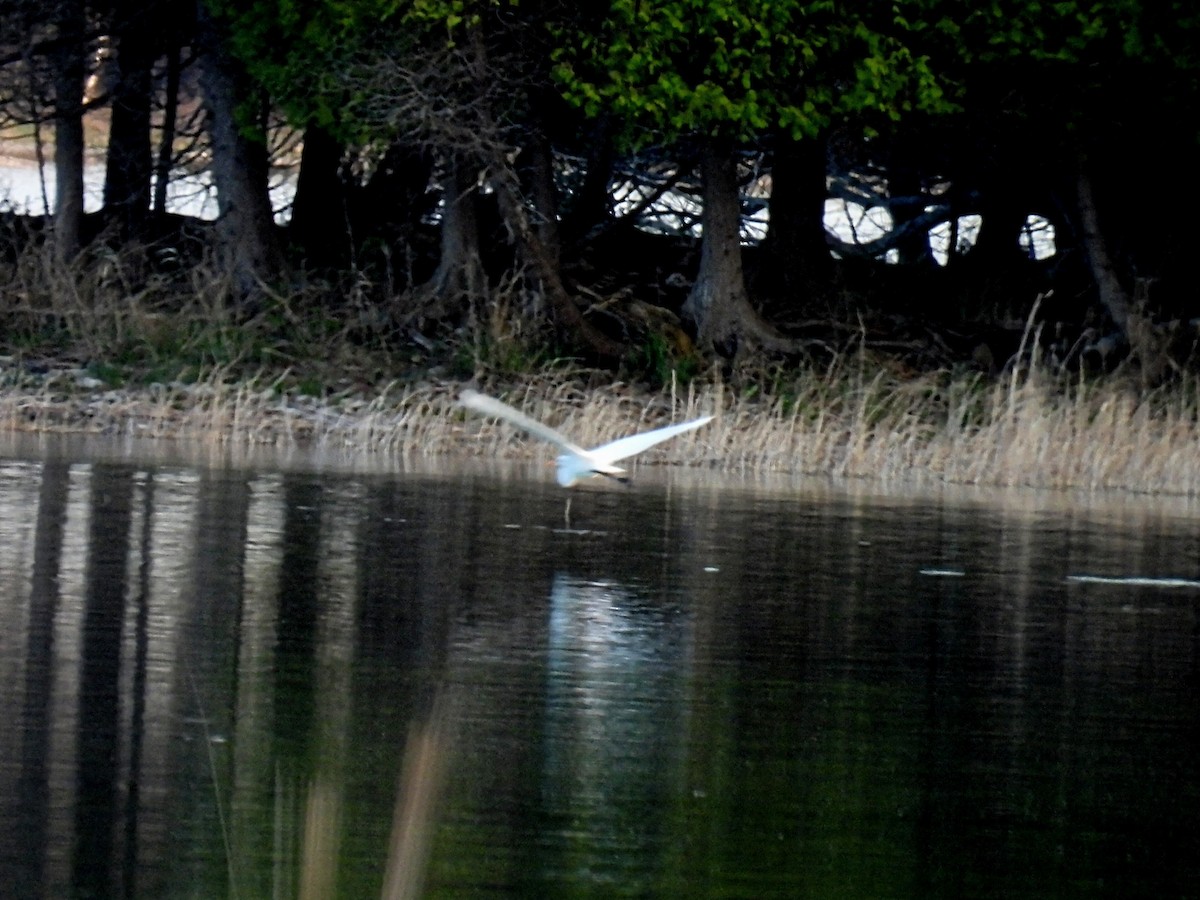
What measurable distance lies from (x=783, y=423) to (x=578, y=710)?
1408 cm

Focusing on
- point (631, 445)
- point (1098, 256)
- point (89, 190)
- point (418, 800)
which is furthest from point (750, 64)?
point (89, 190)

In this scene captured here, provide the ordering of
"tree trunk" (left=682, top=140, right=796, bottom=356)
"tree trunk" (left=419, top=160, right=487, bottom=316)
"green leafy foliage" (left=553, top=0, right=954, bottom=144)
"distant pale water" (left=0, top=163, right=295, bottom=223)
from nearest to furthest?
"green leafy foliage" (left=553, top=0, right=954, bottom=144)
"tree trunk" (left=682, top=140, right=796, bottom=356)
"tree trunk" (left=419, top=160, right=487, bottom=316)
"distant pale water" (left=0, top=163, right=295, bottom=223)

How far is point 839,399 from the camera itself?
892 inches

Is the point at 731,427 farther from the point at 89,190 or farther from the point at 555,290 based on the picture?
the point at 89,190

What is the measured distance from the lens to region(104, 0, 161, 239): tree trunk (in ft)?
93.6

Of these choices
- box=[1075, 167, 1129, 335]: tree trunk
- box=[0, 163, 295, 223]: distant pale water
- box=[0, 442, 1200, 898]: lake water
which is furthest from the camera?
box=[0, 163, 295, 223]: distant pale water

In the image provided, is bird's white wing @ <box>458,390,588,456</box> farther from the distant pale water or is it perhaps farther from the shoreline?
the distant pale water

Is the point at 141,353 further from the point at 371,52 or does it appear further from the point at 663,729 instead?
the point at 663,729

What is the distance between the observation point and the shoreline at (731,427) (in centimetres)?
2038

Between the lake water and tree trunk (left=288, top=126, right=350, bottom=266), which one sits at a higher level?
tree trunk (left=288, top=126, right=350, bottom=266)

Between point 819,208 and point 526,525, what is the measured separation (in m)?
14.8

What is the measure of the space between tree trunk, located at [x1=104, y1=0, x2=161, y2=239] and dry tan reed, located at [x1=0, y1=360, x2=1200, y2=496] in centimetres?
587

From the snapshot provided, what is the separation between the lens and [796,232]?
2820cm

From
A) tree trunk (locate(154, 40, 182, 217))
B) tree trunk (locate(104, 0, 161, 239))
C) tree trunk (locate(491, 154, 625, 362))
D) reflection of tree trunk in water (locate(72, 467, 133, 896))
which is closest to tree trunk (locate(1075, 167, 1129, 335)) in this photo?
tree trunk (locate(491, 154, 625, 362))
